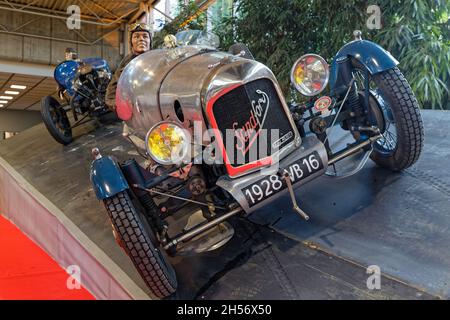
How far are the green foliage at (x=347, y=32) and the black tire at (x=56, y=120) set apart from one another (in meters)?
2.61

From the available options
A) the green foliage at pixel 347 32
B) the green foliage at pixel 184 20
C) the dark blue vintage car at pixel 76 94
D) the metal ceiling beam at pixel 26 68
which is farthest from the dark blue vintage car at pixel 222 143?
the metal ceiling beam at pixel 26 68

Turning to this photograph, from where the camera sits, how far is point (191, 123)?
2004 mm

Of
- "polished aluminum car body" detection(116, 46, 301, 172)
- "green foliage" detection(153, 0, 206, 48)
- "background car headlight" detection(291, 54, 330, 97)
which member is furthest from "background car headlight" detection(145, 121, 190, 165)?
"green foliage" detection(153, 0, 206, 48)

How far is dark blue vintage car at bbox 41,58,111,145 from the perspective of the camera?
14.7 feet

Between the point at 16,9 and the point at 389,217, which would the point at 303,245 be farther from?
the point at 16,9

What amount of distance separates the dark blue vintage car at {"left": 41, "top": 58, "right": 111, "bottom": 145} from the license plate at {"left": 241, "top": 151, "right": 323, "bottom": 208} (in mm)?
3228

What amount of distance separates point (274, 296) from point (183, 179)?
28.0 inches

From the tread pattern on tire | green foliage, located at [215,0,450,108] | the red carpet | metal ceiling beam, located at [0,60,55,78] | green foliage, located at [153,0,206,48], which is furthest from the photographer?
metal ceiling beam, located at [0,60,55,78]

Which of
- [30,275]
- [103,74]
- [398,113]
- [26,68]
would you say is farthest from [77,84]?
[26,68]

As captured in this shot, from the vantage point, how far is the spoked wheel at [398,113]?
7.27 ft

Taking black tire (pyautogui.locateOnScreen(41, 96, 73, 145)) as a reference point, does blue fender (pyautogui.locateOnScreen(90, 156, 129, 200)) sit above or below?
below

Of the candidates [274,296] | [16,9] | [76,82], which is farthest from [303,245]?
[16,9]

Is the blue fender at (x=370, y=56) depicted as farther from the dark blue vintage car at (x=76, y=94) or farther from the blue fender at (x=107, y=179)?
the dark blue vintage car at (x=76, y=94)

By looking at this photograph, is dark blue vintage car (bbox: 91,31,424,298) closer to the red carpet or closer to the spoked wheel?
the spoked wheel
